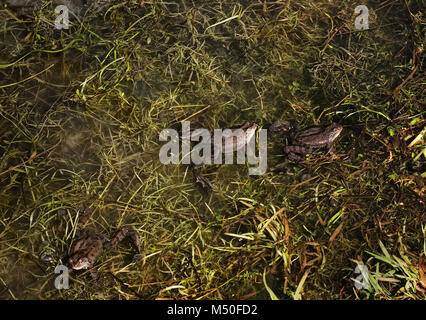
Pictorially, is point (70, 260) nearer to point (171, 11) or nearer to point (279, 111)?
point (279, 111)

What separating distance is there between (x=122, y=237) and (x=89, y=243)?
317mm

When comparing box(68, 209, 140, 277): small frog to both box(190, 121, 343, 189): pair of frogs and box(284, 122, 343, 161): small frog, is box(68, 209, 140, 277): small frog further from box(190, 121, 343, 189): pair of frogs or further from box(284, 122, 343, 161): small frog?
box(284, 122, 343, 161): small frog

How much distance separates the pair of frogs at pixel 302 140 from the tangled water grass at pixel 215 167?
11 centimetres

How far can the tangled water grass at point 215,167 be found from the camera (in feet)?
12.1

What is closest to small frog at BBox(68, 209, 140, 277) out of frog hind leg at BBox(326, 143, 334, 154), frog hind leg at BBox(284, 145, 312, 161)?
frog hind leg at BBox(284, 145, 312, 161)

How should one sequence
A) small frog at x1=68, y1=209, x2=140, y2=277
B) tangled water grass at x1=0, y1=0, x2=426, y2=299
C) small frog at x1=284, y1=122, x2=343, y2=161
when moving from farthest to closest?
small frog at x1=284, y1=122, x2=343, y2=161 → tangled water grass at x1=0, y1=0, x2=426, y2=299 → small frog at x1=68, y1=209, x2=140, y2=277

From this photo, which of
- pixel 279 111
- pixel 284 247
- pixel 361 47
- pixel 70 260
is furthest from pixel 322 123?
pixel 70 260

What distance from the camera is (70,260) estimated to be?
11.7ft

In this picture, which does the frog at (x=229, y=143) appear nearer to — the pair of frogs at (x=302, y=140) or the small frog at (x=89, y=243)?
the pair of frogs at (x=302, y=140)

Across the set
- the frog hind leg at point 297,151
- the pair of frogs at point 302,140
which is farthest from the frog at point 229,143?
the frog hind leg at point 297,151

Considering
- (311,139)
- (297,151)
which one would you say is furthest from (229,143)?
(311,139)

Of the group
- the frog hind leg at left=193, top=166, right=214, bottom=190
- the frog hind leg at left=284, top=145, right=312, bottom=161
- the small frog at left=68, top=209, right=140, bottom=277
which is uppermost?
the frog hind leg at left=284, top=145, right=312, bottom=161

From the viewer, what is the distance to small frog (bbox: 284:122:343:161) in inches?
152

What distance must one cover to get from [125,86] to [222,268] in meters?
2.24
